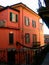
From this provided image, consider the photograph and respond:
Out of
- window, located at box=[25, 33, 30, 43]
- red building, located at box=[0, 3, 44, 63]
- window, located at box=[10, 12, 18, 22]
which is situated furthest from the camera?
window, located at box=[25, 33, 30, 43]

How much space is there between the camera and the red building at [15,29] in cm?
2908

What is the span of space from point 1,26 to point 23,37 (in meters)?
5.18

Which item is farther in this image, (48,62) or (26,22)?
(26,22)

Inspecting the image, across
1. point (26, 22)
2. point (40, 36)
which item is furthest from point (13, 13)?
point (40, 36)

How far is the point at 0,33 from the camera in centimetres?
2872

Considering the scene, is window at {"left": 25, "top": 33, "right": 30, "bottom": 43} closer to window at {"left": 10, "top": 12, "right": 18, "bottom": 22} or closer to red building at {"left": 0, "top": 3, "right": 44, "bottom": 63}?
red building at {"left": 0, "top": 3, "right": 44, "bottom": 63}

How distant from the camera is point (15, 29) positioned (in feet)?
103

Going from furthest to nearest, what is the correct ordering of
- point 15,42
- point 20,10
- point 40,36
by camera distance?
1. point 40,36
2. point 20,10
3. point 15,42

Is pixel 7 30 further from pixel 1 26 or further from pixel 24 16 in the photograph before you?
pixel 24 16

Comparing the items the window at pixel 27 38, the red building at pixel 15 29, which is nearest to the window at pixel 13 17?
the red building at pixel 15 29

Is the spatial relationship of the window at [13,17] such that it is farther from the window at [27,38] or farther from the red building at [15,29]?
the window at [27,38]

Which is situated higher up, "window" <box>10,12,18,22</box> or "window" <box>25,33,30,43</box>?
"window" <box>10,12,18,22</box>

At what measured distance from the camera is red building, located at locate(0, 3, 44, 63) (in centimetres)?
2908

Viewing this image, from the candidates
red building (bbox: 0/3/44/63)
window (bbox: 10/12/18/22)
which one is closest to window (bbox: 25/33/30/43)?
red building (bbox: 0/3/44/63)
